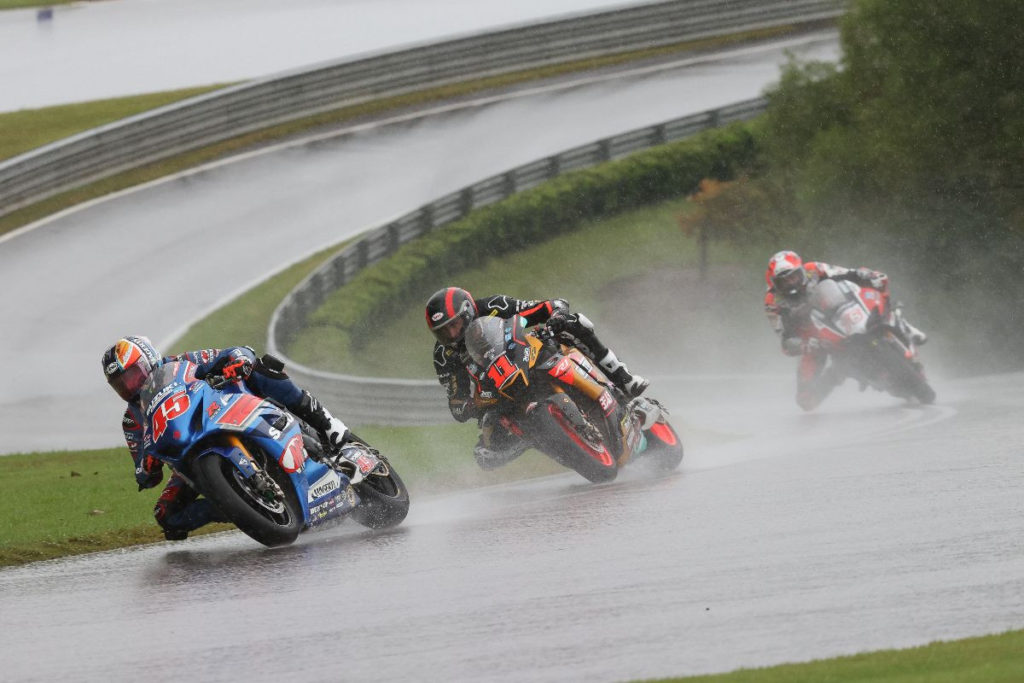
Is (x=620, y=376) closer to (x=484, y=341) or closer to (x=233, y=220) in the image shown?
(x=484, y=341)

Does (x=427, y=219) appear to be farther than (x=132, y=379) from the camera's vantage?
Yes

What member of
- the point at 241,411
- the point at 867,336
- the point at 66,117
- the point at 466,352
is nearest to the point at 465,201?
the point at 66,117

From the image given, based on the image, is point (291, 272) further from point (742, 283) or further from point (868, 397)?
point (868, 397)

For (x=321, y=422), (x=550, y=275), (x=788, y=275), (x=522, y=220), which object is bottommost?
(x=550, y=275)

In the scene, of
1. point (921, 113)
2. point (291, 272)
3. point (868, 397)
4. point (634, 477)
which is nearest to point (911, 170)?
point (921, 113)

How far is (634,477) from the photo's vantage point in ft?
44.1

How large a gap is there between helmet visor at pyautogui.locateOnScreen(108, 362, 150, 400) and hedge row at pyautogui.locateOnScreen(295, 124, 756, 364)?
16.3 meters

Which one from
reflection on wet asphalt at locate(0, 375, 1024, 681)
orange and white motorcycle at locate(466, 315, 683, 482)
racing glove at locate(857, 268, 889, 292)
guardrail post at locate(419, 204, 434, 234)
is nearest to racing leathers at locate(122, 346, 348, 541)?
reflection on wet asphalt at locate(0, 375, 1024, 681)

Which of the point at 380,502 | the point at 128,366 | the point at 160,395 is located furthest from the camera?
the point at 380,502

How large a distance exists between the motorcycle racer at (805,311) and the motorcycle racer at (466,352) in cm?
520

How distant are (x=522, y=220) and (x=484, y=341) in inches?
852

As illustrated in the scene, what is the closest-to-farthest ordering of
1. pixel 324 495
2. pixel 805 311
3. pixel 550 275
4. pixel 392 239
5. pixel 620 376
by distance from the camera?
pixel 324 495, pixel 620 376, pixel 805 311, pixel 392 239, pixel 550 275

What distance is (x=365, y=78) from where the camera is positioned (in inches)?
1496

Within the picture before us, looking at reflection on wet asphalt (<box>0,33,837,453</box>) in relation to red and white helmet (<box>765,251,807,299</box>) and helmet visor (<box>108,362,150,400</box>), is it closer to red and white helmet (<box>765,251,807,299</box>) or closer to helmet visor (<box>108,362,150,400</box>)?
red and white helmet (<box>765,251,807,299</box>)
